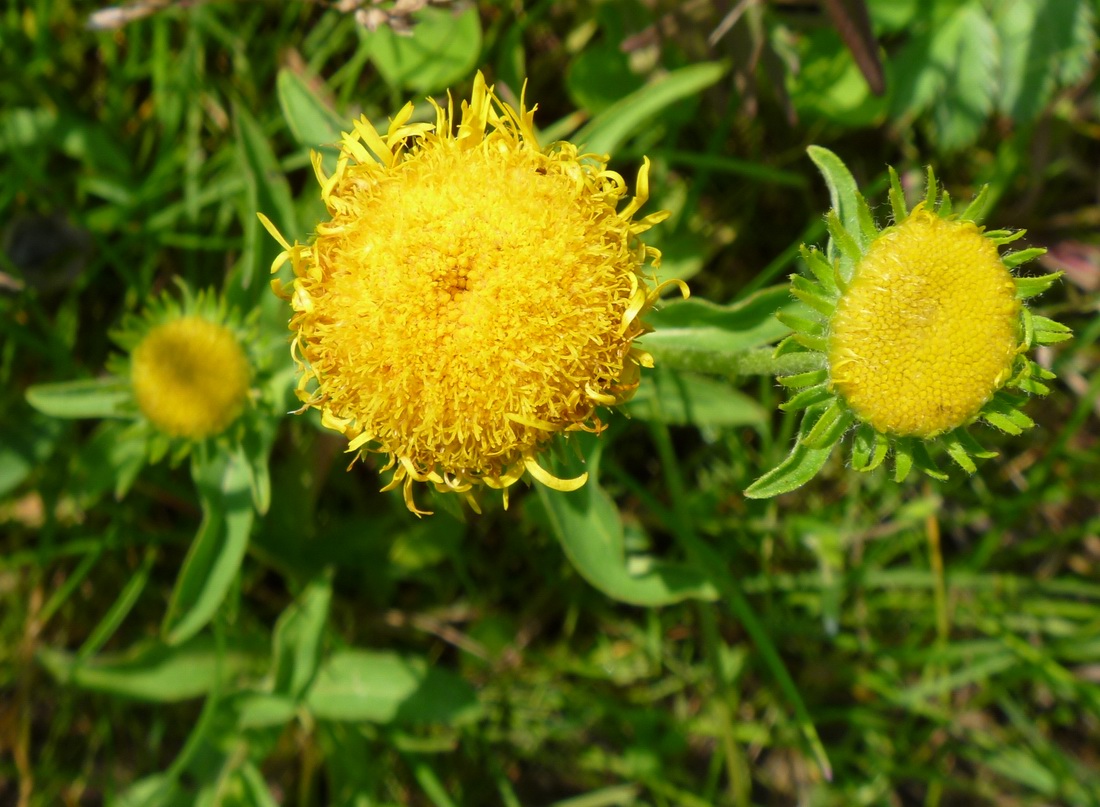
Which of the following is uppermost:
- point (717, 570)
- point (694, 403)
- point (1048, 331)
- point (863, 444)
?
point (1048, 331)

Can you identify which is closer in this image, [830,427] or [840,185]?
[830,427]

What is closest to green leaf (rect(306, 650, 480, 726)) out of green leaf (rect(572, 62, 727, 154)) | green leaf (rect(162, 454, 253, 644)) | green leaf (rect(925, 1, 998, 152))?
green leaf (rect(162, 454, 253, 644))

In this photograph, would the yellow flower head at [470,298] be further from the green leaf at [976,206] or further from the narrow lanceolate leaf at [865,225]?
the green leaf at [976,206]

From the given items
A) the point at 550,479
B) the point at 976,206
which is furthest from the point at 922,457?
the point at 550,479

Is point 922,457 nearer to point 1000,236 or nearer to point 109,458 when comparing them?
point 1000,236

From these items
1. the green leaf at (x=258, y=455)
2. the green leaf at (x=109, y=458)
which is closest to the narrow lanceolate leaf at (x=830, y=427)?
the green leaf at (x=258, y=455)

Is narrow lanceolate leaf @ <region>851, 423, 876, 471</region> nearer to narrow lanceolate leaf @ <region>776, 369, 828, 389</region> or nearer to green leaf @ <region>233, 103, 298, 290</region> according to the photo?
narrow lanceolate leaf @ <region>776, 369, 828, 389</region>
